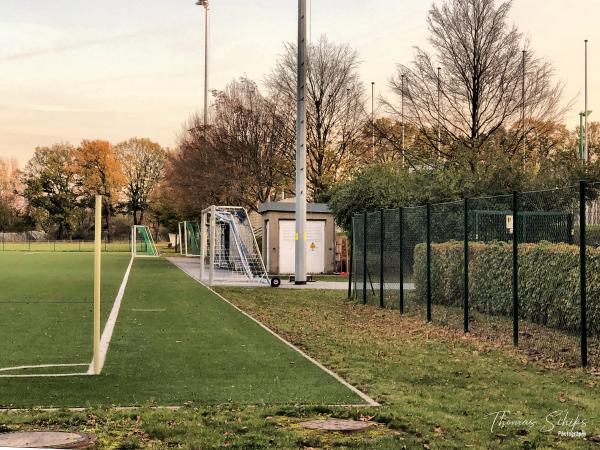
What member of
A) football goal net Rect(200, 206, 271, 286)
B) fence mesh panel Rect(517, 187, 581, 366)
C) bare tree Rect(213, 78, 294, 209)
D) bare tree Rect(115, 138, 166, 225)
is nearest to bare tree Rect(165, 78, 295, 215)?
bare tree Rect(213, 78, 294, 209)

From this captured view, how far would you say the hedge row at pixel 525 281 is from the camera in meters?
12.5

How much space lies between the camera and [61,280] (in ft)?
90.4

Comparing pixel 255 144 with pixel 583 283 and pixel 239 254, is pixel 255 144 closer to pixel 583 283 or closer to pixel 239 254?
pixel 239 254

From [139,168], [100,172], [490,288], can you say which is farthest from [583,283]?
[139,168]

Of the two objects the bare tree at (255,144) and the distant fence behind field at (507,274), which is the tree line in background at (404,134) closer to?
the bare tree at (255,144)

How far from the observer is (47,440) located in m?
6.14

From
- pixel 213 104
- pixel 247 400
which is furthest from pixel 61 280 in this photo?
pixel 213 104

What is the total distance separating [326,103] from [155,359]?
3918cm

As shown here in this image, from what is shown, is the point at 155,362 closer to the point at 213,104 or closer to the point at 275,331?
the point at 275,331

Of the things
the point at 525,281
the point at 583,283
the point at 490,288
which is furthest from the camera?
the point at 490,288

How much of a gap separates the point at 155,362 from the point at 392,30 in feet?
78.3

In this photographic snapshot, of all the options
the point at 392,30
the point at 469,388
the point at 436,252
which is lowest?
the point at 469,388

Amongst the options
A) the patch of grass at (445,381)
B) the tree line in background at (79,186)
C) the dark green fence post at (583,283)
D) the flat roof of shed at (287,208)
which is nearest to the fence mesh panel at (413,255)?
the patch of grass at (445,381)

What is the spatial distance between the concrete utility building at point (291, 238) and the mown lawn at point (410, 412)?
21.4 m
